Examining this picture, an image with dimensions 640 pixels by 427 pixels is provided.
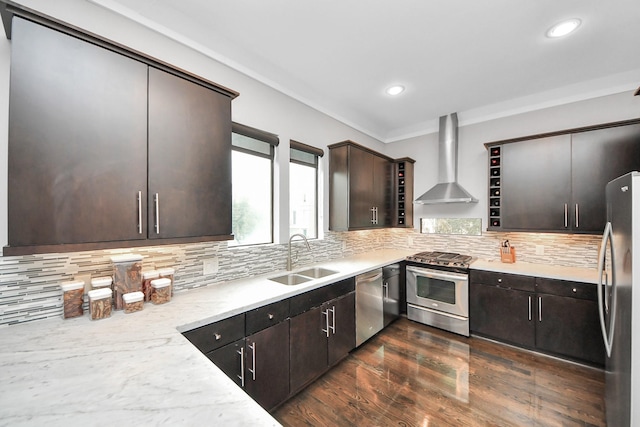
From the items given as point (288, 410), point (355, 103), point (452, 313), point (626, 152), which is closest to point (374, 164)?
point (355, 103)

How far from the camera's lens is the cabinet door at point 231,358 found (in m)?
1.51

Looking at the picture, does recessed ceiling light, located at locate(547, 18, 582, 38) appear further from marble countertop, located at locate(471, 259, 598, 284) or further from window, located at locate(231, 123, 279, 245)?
window, located at locate(231, 123, 279, 245)

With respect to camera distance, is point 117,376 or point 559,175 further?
point 559,175

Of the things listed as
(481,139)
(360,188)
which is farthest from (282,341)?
(481,139)

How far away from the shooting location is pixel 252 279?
2.32 m

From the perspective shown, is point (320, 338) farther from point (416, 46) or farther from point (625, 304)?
point (416, 46)

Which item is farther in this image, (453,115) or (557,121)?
(453,115)

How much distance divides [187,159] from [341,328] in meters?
1.99

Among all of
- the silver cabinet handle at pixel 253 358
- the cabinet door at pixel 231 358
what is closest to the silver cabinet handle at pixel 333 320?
the silver cabinet handle at pixel 253 358

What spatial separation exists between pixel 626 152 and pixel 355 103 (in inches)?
110

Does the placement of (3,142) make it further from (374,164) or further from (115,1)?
(374,164)

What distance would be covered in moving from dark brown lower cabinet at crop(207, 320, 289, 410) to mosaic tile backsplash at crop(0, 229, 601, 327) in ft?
2.19

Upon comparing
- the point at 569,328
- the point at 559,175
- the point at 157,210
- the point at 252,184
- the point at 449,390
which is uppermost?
the point at 559,175

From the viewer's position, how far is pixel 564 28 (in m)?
1.95
